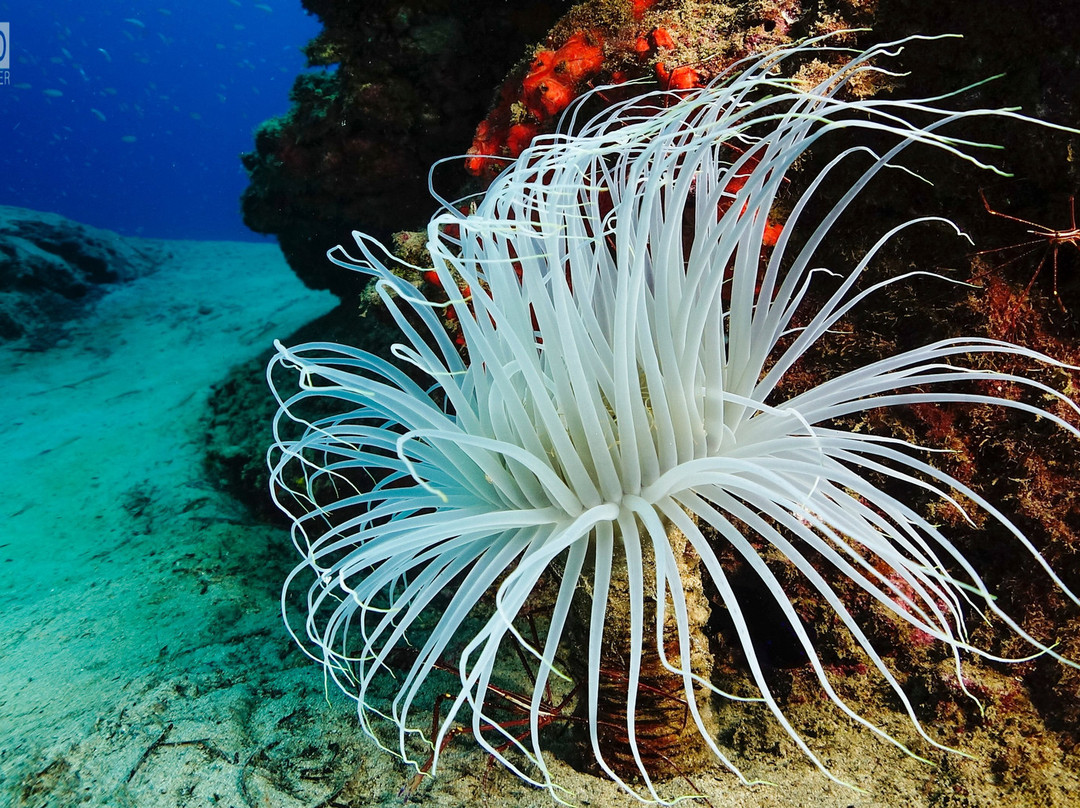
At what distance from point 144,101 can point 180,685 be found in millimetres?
146994

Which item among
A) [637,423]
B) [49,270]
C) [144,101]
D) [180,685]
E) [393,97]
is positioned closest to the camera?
[637,423]

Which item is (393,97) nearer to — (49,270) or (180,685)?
(180,685)

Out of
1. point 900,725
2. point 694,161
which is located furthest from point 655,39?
point 900,725

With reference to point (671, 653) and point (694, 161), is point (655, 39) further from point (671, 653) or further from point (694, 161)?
point (671, 653)

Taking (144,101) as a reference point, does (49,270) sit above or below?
below

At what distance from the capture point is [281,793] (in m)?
2.18

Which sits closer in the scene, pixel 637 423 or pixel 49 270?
pixel 637 423

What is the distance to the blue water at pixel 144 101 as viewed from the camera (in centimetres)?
9756

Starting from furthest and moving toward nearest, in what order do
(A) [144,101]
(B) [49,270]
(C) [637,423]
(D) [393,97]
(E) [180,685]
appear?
(A) [144,101] < (B) [49,270] < (D) [393,97] < (E) [180,685] < (C) [637,423]

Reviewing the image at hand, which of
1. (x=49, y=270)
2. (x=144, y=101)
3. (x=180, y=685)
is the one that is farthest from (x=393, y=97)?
(x=144, y=101)

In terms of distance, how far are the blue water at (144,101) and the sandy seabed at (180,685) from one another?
96.6 metres

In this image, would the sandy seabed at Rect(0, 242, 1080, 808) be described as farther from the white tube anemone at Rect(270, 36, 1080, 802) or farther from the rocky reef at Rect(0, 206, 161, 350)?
the rocky reef at Rect(0, 206, 161, 350)

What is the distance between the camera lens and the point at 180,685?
110 inches

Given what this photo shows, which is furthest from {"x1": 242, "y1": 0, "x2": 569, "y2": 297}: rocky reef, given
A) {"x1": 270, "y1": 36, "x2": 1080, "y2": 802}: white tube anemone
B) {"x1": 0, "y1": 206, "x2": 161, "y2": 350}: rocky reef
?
{"x1": 0, "y1": 206, "x2": 161, "y2": 350}: rocky reef
